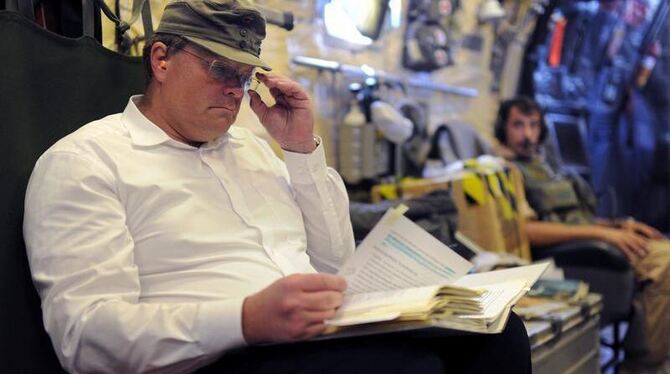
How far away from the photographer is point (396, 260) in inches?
51.4

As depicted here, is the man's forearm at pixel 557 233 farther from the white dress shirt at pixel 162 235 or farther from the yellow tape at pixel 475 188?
the white dress shirt at pixel 162 235

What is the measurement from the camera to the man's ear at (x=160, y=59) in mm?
1450

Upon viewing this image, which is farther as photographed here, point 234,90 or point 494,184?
point 494,184

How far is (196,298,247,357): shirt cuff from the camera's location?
3.65ft

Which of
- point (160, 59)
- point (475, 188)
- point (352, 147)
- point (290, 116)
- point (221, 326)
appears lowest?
point (475, 188)

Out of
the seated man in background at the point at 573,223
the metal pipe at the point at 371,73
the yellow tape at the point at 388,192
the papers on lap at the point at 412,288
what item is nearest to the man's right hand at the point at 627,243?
the seated man in background at the point at 573,223

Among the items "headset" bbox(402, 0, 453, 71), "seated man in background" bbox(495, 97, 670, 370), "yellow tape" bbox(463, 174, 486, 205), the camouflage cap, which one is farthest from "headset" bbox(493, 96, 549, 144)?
the camouflage cap

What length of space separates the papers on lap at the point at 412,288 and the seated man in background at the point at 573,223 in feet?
5.30

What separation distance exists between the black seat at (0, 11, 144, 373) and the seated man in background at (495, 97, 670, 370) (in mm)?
2087

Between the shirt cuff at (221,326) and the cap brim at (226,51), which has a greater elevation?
the cap brim at (226,51)

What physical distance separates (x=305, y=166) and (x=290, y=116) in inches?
4.4

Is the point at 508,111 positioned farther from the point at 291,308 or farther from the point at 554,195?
the point at 291,308

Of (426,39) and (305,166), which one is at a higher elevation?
(426,39)

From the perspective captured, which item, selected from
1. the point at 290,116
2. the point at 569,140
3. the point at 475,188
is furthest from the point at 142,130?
the point at 569,140
